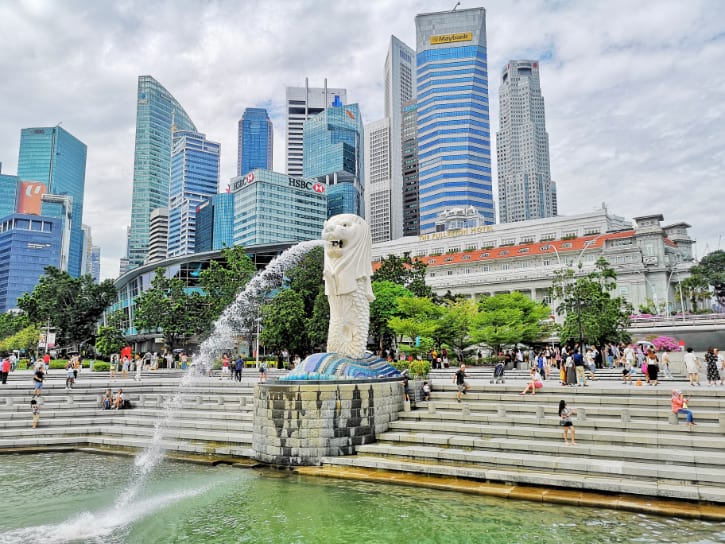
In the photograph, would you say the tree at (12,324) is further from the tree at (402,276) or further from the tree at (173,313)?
the tree at (402,276)

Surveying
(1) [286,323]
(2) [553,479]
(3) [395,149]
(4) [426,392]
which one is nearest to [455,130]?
(3) [395,149]

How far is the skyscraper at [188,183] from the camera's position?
17075 centimetres

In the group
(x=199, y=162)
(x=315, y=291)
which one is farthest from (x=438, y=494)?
(x=199, y=162)

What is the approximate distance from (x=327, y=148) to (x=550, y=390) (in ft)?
530

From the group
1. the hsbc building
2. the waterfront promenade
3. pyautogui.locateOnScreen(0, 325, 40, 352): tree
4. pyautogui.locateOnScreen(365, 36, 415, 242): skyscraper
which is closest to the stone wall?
the waterfront promenade

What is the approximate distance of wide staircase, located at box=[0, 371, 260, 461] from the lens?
16.8 m

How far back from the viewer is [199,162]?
18238cm

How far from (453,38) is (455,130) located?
28.1 metres

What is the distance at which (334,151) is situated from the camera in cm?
16962

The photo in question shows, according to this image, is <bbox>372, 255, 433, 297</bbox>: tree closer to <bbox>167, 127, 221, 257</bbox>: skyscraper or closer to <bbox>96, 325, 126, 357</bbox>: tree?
<bbox>96, 325, 126, 357</bbox>: tree

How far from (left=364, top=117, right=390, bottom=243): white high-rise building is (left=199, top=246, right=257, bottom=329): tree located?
13292cm

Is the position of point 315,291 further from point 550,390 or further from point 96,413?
point 550,390

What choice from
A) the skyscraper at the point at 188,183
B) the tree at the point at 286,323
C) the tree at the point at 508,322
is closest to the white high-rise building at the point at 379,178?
the skyscraper at the point at 188,183

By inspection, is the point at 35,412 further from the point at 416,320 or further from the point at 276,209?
the point at 276,209
